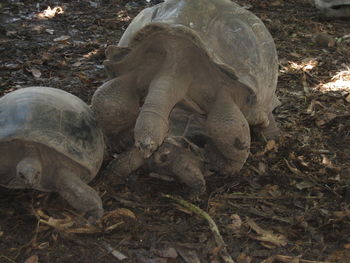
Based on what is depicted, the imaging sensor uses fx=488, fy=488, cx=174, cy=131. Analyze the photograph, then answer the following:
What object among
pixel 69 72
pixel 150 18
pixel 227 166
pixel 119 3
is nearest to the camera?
pixel 150 18

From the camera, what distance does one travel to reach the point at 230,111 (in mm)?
2930

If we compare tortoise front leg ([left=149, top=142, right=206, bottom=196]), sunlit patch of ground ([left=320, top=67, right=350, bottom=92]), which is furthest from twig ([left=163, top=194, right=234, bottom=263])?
sunlit patch of ground ([left=320, top=67, right=350, bottom=92])

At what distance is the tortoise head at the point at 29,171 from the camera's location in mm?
2568

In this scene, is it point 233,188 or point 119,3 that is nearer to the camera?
point 233,188

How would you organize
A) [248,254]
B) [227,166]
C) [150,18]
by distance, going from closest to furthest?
1. [248,254]
2. [150,18]
3. [227,166]

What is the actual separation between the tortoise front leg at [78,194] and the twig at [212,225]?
17.9 inches

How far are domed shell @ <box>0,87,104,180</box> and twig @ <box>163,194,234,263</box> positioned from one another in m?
0.55

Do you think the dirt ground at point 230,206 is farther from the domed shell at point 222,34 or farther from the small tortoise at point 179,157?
the domed shell at point 222,34

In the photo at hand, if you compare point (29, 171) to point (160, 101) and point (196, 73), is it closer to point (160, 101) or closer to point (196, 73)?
point (160, 101)

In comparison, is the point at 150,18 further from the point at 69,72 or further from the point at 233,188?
the point at 69,72

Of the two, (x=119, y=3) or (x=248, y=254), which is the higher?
(x=248, y=254)

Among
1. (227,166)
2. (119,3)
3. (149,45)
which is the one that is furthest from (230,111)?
(119,3)

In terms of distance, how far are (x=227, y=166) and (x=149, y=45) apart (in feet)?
2.98

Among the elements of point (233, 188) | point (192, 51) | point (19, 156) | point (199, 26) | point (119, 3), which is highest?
point (199, 26)
